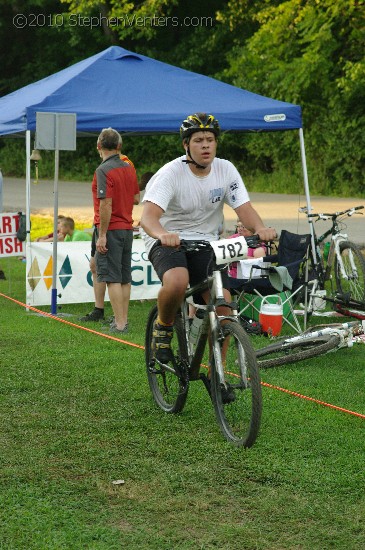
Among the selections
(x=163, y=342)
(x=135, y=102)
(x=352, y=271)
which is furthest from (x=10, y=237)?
(x=163, y=342)

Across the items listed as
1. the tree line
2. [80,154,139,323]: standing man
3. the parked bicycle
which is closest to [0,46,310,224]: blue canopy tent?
[80,154,139,323]: standing man

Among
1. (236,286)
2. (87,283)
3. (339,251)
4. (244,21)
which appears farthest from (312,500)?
(244,21)

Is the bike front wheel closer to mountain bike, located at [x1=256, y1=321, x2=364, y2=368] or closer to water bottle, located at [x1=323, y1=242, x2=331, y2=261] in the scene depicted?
water bottle, located at [x1=323, y1=242, x2=331, y2=261]

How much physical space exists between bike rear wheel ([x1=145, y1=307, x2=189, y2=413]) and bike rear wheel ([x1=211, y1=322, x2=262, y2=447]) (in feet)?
1.10

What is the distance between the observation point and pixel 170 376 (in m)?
6.38

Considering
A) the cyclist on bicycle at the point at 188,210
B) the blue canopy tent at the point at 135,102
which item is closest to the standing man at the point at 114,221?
the blue canopy tent at the point at 135,102

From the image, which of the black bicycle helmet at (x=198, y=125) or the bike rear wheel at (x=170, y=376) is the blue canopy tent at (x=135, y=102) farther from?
the black bicycle helmet at (x=198, y=125)

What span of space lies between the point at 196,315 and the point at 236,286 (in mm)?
3084

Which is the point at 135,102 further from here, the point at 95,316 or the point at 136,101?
the point at 95,316

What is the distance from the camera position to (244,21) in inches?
1249

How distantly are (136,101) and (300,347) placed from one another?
4510 millimetres

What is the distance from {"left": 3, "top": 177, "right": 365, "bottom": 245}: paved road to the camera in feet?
63.4

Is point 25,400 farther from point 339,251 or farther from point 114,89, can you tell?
point 114,89

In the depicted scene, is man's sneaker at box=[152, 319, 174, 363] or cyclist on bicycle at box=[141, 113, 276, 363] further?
man's sneaker at box=[152, 319, 174, 363]
